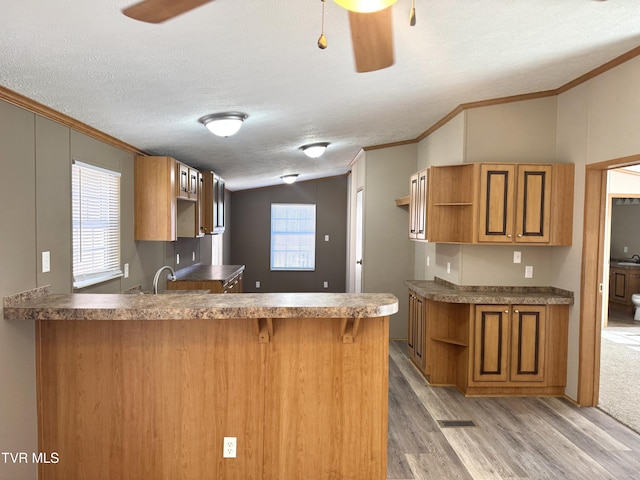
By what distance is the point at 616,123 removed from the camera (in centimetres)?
346

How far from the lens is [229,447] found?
2.53m

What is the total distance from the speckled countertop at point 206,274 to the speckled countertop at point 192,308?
277 cm

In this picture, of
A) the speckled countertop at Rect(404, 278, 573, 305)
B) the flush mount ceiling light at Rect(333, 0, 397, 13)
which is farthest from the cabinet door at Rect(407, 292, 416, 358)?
the flush mount ceiling light at Rect(333, 0, 397, 13)

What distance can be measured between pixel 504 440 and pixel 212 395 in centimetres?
217

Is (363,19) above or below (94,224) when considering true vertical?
above

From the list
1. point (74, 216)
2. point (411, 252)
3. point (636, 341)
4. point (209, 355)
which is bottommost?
point (636, 341)

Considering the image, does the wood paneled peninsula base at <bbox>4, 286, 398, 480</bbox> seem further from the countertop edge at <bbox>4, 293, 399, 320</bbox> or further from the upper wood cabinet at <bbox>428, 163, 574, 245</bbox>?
the upper wood cabinet at <bbox>428, 163, 574, 245</bbox>

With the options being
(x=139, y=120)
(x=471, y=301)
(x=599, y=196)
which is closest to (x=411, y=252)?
(x=471, y=301)

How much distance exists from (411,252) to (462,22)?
13.5 ft

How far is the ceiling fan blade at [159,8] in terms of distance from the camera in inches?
57.7

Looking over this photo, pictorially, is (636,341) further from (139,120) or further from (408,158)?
(139,120)

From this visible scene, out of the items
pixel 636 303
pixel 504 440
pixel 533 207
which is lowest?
pixel 504 440

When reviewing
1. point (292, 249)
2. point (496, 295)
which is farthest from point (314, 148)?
point (292, 249)

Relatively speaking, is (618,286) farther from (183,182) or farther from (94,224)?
(94,224)
